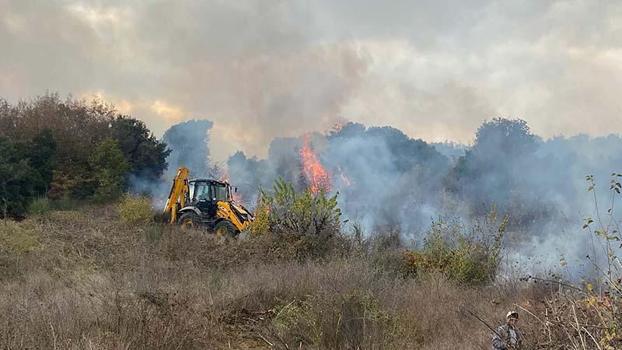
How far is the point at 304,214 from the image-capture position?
1464cm

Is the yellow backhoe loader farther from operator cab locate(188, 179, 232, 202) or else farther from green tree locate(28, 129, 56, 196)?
green tree locate(28, 129, 56, 196)

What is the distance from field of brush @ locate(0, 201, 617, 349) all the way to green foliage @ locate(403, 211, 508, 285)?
67 centimetres

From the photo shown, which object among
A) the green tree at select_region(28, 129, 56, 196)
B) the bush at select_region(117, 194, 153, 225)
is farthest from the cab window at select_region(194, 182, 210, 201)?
the green tree at select_region(28, 129, 56, 196)

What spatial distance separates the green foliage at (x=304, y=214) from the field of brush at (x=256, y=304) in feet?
1.75

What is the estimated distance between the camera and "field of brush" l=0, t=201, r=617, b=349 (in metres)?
5.53

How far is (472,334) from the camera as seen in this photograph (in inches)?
289

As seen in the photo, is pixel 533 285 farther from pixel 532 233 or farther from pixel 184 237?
pixel 532 233

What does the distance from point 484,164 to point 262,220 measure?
87.1ft

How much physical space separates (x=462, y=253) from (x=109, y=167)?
25.5 meters

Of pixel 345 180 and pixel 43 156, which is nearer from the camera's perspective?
pixel 43 156

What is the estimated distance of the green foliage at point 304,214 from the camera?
14547 mm

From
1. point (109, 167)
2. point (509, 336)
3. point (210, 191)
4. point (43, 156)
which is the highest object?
point (43, 156)

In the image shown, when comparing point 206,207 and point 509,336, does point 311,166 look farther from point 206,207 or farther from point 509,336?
point 509,336

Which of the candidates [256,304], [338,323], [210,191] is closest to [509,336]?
[338,323]
